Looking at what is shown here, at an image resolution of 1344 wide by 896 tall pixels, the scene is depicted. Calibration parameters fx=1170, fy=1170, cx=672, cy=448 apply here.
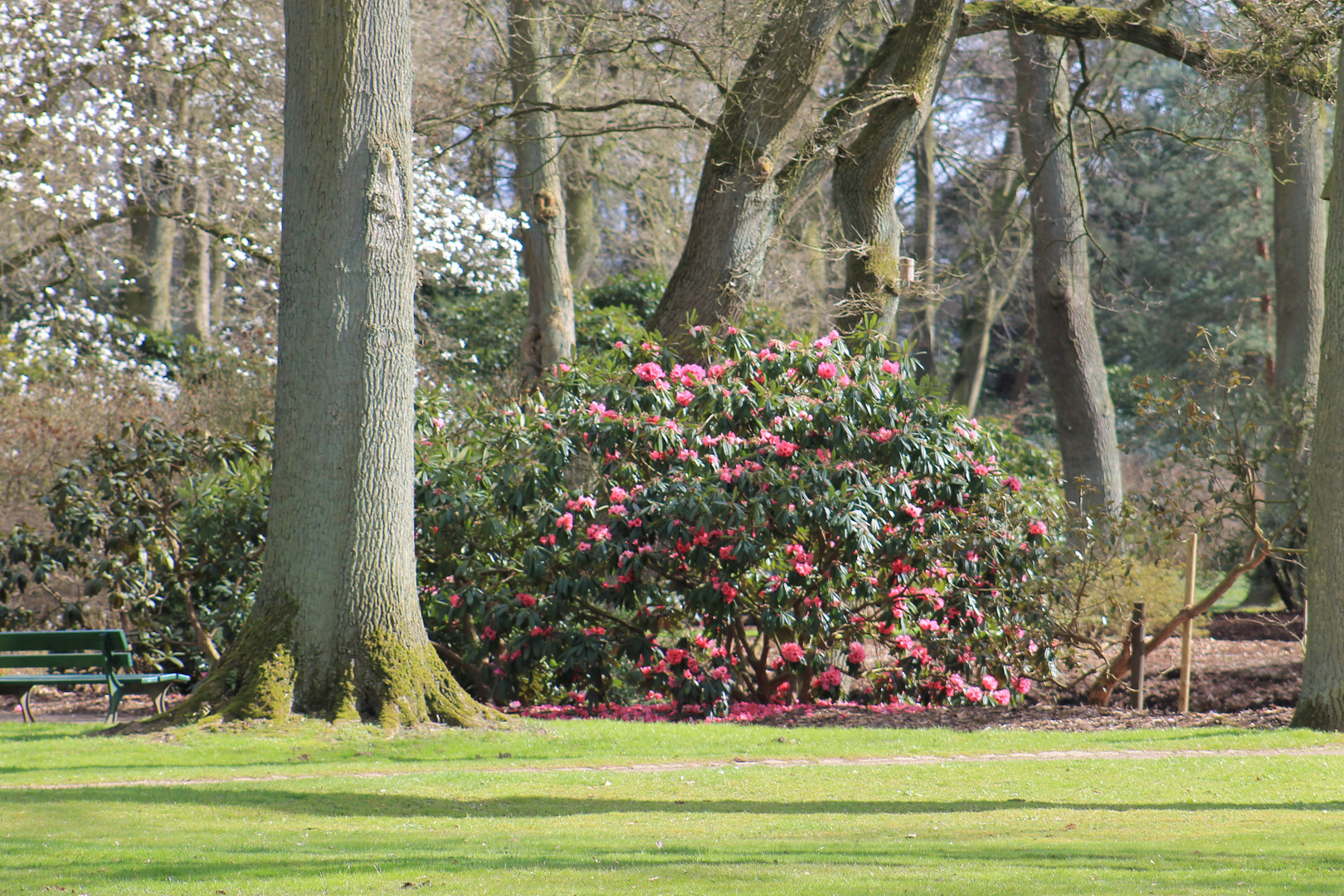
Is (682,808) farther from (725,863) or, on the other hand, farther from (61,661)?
(61,661)

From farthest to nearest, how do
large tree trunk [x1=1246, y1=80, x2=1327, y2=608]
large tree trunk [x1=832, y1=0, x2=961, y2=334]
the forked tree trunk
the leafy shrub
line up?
the forked tree trunk → large tree trunk [x1=1246, y1=80, x2=1327, y2=608] → large tree trunk [x1=832, y1=0, x2=961, y2=334] → the leafy shrub

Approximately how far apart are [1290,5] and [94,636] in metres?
A: 10.5

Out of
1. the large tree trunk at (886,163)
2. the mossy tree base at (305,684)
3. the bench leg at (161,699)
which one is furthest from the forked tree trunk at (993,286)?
the mossy tree base at (305,684)

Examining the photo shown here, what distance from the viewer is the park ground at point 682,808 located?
4.11m

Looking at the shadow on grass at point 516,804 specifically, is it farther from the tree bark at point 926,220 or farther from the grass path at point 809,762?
the tree bark at point 926,220

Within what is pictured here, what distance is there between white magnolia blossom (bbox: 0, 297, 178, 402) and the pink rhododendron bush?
259 inches

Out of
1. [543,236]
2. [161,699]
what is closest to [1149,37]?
[543,236]

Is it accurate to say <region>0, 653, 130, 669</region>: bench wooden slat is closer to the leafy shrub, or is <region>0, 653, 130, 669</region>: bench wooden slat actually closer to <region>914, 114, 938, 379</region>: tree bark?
the leafy shrub

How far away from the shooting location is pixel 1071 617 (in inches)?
382

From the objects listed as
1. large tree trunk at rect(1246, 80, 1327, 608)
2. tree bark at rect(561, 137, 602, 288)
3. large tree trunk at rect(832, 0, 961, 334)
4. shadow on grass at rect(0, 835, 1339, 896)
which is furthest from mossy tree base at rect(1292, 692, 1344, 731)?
tree bark at rect(561, 137, 602, 288)

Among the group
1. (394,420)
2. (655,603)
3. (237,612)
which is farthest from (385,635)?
(237,612)

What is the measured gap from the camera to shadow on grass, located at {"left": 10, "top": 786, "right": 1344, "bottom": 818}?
548cm

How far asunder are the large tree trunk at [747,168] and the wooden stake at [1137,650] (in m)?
4.24

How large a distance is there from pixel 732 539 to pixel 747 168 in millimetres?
3538
